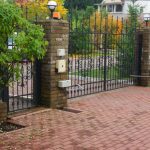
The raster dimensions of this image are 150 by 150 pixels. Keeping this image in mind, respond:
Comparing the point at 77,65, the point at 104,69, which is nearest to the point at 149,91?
the point at 104,69

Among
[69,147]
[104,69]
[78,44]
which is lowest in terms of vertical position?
[69,147]

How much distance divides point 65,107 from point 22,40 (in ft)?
11.7

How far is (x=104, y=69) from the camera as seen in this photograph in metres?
11.4

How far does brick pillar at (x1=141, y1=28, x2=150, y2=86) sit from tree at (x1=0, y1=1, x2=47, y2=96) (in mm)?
7196

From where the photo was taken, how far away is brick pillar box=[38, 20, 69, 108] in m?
8.57

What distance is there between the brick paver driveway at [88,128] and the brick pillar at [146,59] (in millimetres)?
2749

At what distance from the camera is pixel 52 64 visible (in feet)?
28.5

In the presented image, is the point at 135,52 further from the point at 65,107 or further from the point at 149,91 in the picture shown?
Answer: the point at 65,107

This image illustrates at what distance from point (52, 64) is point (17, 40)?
2.96 m

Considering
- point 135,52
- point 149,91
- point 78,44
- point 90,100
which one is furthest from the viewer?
point 135,52

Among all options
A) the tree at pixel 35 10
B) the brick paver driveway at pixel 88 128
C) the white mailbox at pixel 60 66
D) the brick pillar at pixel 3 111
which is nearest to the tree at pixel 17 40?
the brick paver driveway at pixel 88 128

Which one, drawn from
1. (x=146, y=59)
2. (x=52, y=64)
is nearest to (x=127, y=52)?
(x=146, y=59)

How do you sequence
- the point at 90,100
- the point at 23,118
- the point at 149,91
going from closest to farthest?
the point at 23,118 < the point at 90,100 < the point at 149,91

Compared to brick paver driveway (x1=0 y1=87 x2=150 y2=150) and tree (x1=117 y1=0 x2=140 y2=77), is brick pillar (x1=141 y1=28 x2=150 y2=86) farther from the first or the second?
brick paver driveway (x1=0 y1=87 x2=150 y2=150)
